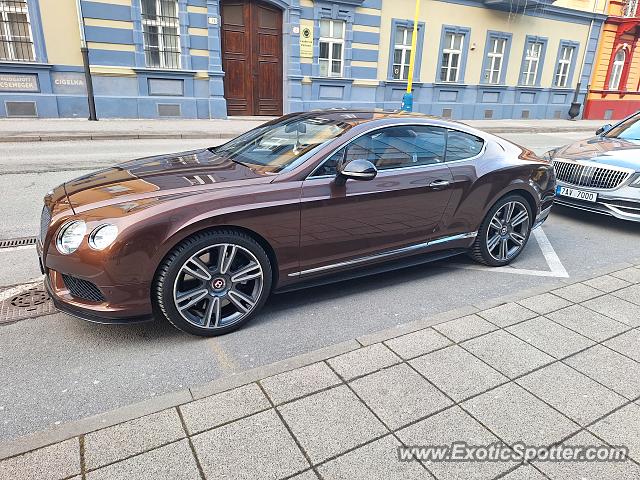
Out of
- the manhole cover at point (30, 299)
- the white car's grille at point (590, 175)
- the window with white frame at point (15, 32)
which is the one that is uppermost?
the window with white frame at point (15, 32)

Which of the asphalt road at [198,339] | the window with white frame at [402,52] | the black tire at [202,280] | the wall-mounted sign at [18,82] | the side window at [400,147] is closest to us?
the asphalt road at [198,339]

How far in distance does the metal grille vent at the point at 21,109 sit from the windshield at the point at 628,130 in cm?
1433

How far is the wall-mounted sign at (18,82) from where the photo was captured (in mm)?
12844

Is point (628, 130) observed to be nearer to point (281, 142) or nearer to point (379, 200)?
point (379, 200)

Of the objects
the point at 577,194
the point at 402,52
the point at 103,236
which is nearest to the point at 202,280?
the point at 103,236

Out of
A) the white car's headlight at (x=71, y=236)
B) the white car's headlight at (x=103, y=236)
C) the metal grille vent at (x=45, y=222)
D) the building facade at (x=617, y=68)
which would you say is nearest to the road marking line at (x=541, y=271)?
the white car's headlight at (x=103, y=236)

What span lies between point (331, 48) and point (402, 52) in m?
3.25

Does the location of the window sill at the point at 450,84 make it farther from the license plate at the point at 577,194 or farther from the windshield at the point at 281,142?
the windshield at the point at 281,142

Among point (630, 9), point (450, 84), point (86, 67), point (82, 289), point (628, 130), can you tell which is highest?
point (630, 9)

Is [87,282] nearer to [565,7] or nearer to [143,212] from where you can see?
[143,212]

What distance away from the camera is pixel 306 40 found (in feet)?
53.2

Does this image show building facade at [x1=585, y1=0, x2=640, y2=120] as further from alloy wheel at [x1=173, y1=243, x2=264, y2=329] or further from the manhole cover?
the manhole cover

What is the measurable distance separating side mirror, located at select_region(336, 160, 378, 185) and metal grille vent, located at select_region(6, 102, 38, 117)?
13.5m

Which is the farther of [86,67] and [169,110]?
[169,110]
